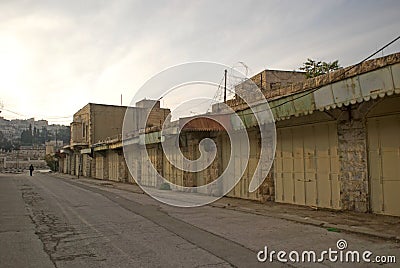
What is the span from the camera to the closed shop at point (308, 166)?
1287 cm

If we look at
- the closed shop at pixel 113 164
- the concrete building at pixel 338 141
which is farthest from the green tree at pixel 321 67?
the closed shop at pixel 113 164

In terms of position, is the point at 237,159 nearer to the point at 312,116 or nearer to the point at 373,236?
the point at 312,116

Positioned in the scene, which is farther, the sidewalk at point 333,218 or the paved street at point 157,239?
the sidewalk at point 333,218

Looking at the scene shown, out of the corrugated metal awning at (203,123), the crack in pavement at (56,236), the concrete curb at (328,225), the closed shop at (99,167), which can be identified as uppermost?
the corrugated metal awning at (203,123)

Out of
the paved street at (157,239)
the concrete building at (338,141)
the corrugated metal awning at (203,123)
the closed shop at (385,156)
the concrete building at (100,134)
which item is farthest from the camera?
the concrete building at (100,134)

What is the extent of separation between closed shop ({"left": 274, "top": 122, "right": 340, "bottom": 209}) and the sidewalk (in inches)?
17.4

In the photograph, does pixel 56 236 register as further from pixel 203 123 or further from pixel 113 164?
pixel 113 164

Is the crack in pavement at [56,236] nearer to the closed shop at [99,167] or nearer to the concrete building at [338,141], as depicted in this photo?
the concrete building at [338,141]

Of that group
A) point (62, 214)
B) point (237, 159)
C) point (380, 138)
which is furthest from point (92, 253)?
point (237, 159)

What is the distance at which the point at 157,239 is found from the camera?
8.66 meters

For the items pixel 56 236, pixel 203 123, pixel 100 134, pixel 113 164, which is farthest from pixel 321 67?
pixel 100 134

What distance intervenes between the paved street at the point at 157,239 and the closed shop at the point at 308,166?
2501 millimetres

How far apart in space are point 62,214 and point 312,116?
909 cm

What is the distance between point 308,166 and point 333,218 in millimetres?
3109
